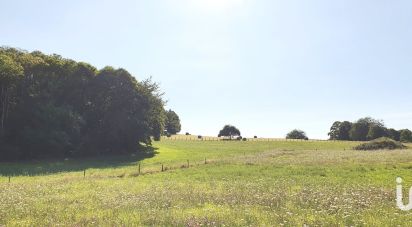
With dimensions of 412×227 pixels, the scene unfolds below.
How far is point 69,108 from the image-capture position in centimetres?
6956

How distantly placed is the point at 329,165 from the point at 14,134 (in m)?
48.0

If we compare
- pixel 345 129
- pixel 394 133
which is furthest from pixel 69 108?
pixel 345 129

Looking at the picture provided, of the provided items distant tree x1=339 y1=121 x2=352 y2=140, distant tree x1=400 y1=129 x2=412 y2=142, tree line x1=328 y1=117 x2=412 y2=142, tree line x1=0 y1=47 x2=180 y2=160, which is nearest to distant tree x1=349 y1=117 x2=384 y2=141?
Answer: tree line x1=328 y1=117 x2=412 y2=142

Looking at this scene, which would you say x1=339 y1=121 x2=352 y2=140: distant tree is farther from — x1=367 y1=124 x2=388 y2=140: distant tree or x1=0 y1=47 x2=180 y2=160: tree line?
x1=0 y1=47 x2=180 y2=160: tree line

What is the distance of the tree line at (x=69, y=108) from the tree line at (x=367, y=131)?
9667 cm

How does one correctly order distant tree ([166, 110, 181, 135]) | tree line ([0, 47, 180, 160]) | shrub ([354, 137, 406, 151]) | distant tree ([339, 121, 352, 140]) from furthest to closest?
distant tree ([166, 110, 181, 135])
distant tree ([339, 121, 352, 140])
shrub ([354, 137, 406, 151])
tree line ([0, 47, 180, 160])

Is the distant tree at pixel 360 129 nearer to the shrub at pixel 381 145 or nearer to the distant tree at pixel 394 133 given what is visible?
the distant tree at pixel 394 133

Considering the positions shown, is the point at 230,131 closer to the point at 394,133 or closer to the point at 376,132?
the point at 376,132

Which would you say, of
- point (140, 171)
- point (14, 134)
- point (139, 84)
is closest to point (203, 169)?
point (140, 171)

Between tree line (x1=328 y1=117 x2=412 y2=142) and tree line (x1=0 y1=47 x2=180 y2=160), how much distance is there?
317 feet

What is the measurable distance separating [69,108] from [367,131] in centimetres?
12691

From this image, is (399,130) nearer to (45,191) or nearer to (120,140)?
(120,140)

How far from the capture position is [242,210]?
16969 mm

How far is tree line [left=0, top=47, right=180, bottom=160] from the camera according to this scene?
64.4 metres
